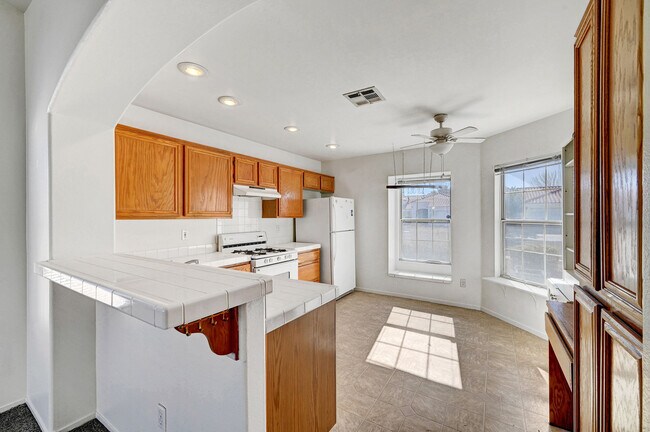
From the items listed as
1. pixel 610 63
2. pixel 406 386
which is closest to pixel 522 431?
pixel 406 386

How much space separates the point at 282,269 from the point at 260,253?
375mm

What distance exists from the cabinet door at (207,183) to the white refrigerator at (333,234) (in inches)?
64.9

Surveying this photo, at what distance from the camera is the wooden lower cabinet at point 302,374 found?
1.23 m

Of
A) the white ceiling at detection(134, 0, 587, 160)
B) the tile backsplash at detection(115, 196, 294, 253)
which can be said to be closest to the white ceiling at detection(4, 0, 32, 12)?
the white ceiling at detection(134, 0, 587, 160)

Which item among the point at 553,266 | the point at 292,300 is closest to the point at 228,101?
the point at 292,300

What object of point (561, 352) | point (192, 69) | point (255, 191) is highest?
point (192, 69)

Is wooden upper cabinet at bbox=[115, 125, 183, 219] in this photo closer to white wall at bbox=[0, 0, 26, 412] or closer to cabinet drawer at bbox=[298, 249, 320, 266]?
white wall at bbox=[0, 0, 26, 412]

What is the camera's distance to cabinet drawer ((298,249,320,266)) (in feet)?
13.6

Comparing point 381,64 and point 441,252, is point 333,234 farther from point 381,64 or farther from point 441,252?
point 381,64

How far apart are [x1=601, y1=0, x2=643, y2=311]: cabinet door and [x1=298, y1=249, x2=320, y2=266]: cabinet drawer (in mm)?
3630

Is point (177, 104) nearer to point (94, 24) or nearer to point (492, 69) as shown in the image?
point (94, 24)

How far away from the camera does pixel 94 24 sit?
1.08m

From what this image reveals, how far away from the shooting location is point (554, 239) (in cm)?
314

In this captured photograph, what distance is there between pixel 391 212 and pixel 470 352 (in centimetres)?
257
